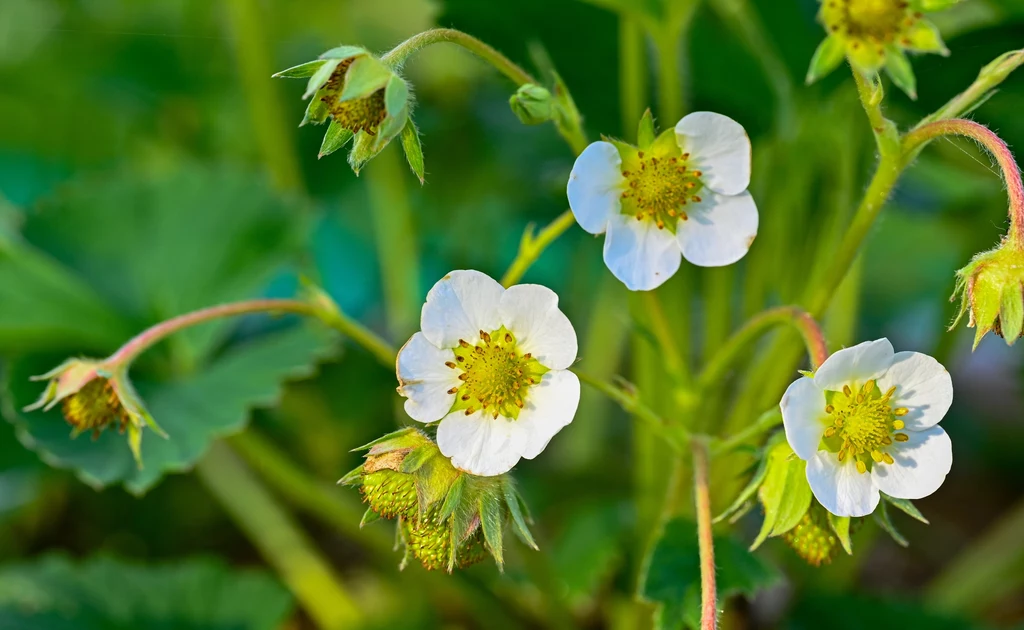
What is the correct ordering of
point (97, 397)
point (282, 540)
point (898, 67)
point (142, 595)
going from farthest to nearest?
point (282, 540) < point (142, 595) < point (97, 397) < point (898, 67)

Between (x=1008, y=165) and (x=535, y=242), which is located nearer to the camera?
(x=1008, y=165)

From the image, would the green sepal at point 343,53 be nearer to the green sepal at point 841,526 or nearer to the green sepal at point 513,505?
the green sepal at point 513,505

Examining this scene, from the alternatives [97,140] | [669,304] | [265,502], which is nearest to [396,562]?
[265,502]

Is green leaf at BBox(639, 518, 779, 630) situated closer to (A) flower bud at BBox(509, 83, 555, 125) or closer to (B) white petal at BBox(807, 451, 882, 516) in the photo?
(B) white petal at BBox(807, 451, 882, 516)

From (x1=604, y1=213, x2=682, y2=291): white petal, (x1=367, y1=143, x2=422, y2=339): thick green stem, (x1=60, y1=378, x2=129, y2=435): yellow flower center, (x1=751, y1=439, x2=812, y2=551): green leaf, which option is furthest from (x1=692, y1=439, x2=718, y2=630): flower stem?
(x1=367, y1=143, x2=422, y2=339): thick green stem

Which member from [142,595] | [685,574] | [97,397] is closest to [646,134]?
[685,574]

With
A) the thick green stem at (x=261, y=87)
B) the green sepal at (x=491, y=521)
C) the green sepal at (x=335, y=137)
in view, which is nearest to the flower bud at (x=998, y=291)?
the green sepal at (x=491, y=521)

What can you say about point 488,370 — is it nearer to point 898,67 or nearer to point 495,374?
point 495,374
